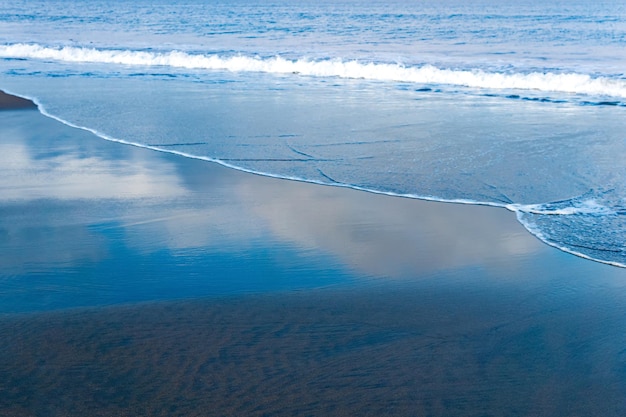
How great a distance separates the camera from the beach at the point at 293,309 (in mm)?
3512

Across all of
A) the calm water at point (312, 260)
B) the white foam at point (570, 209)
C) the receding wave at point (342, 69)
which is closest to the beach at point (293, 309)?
the calm water at point (312, 260)

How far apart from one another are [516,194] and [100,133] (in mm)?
5551

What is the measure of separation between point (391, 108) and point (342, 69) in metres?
Result: 7.12

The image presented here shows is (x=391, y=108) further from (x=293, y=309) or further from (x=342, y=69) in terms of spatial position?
(x=293, y=309)

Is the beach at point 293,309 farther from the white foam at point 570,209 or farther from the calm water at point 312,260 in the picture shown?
the white foam at point 570,209

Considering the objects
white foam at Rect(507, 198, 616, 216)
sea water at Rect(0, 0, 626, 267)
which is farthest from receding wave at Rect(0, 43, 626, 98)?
white foam at Rect(507, 198, 616, 216)

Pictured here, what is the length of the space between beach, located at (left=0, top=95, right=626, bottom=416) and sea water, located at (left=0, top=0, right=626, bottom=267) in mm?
748

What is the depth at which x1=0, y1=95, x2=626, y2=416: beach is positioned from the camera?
351 centimetres

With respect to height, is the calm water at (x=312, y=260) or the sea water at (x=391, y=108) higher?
the sea water at (x=391, y=108)

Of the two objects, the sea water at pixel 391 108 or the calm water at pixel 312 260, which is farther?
A: the sea water at pixel 391 108

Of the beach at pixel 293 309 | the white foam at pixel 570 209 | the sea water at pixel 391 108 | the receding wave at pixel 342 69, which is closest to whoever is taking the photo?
the beach at pixel 293 309

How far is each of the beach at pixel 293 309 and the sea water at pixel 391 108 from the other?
0.75 m

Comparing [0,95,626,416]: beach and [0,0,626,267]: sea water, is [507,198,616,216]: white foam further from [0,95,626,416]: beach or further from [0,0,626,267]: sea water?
[0,95,626,416]: beach

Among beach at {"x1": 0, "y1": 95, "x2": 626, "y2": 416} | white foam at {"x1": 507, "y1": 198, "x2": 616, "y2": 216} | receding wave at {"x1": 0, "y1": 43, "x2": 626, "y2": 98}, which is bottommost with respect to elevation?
beach at {"x1": 0, "y1": 95, "x2": 626, "y2": 416}
